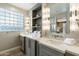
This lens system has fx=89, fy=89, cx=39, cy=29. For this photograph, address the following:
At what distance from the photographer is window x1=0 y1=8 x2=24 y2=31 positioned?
1.23 metres

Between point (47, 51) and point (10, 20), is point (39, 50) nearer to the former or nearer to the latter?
point (47, 51)

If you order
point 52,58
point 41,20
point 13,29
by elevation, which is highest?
point 41,20

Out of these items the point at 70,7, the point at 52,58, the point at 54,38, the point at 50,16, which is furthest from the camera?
the point at 50,16

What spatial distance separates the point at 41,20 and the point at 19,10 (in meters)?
0.74

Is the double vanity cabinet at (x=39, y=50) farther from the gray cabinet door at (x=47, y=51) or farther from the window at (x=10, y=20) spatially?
the window at (x=10, y=20)

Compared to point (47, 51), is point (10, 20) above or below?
above

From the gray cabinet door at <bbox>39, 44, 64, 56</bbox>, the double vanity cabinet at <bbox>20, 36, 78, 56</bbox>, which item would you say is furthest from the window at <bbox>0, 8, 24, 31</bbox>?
the gray cabinet door at <bbox>39, 44, 64, 56</bbox>

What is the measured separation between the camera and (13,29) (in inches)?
52.1

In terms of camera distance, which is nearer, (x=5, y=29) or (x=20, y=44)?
(x=5, y=29)

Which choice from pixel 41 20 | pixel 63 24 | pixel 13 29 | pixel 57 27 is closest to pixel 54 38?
pixel 57 27

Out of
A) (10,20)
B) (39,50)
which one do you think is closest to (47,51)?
(39,50)

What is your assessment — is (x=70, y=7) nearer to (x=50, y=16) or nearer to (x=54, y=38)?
(x=50, y=16)

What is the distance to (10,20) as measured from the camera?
1.26m

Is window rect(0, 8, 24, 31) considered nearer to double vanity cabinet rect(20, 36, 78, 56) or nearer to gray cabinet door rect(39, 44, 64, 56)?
double vanity cabinet rect(20, 36, 78, 56)
